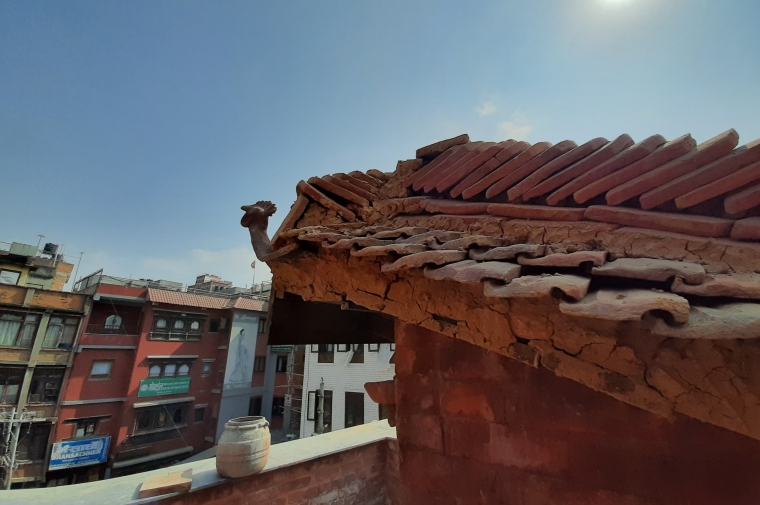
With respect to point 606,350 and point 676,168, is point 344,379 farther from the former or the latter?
point 676,168

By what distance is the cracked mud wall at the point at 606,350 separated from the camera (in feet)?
3.55

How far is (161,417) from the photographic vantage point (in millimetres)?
19469

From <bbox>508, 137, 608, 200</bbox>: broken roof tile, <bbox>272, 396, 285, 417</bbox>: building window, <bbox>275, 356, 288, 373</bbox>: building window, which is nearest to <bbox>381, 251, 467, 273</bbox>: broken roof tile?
<bbox>508, 137, 608, 200</bbox>: broken roof tile

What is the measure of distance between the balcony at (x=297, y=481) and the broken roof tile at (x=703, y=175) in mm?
5366

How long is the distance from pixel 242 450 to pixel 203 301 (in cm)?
2028

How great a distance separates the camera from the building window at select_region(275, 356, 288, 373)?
25.2 m

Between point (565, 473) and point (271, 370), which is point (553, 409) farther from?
point (271, 370)

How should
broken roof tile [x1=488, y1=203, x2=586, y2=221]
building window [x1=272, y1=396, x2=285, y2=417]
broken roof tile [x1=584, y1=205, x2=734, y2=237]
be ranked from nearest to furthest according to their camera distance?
broken roof tile [x1=584, y1=205, x2=734, y2=237] → broken roof tile [x1=488, y1=203, x2=586, y2=221] → building window [x1=272, y1=396, x2=285, y2=417]

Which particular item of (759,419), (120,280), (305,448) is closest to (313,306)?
(759,419)

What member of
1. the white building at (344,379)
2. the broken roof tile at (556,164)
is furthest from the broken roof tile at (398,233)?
the white building at (344,379)

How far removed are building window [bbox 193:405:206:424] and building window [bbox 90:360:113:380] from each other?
514cm

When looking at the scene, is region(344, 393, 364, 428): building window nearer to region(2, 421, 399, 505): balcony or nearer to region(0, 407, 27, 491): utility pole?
region(2, 421, 399, 505): balcony

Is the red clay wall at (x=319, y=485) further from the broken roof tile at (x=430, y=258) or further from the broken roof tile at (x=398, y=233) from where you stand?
the broken roof tile at (x=430, y=258)

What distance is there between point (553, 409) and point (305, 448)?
5.16 m
